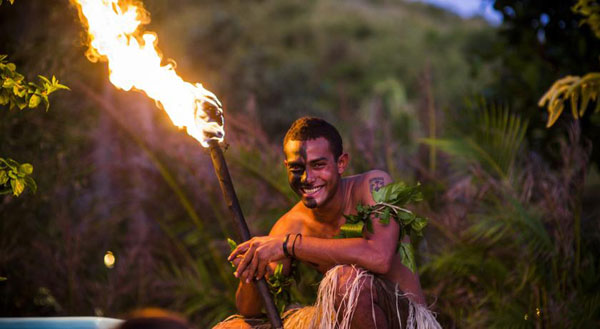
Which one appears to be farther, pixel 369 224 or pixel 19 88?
pixel 369 224

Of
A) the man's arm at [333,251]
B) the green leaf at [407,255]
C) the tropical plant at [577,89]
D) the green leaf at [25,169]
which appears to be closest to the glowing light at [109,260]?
the green leaf at [25,169]

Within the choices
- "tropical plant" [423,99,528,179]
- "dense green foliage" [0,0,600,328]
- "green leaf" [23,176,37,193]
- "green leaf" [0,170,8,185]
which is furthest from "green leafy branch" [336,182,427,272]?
"tropical plant" [423,99,528,179]

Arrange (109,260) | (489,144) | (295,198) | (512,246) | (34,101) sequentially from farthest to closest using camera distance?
(109,260) → (295,198) → (489,144) → (512,246) → (34,101)

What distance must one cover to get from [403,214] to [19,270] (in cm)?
375

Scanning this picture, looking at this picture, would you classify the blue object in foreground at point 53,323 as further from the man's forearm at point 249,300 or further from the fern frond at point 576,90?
the fern frond at point 576,90

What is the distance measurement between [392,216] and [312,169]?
463mm

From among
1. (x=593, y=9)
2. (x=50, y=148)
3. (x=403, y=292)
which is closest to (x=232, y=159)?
(x=50, y=148)

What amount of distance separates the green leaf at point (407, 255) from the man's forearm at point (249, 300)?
77cm

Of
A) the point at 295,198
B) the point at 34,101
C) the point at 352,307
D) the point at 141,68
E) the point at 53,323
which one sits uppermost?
the point at 141,68

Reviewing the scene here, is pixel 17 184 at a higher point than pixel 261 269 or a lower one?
higher

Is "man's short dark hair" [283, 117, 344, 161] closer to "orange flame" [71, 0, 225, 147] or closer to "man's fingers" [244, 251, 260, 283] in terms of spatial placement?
"orange flame" [71, 0, 225, 147]

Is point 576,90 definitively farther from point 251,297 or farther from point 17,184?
point 17,184

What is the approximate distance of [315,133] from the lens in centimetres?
349

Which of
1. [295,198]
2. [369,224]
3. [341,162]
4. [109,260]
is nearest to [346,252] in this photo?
[369,224]
